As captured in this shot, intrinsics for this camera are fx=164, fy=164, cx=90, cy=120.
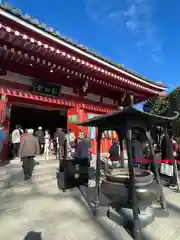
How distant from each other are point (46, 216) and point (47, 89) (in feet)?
18.2

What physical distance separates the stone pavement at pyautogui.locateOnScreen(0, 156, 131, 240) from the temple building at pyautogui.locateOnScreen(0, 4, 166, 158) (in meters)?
1.95

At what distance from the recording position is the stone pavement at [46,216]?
266 centimetres

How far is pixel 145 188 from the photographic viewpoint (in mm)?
2736

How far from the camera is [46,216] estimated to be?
3.27 metres

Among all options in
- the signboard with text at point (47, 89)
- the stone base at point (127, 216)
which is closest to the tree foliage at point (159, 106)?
the signboard with text at point (47, 89)

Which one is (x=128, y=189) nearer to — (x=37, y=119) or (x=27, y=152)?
(x=27, y=152)

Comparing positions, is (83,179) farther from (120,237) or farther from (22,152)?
(120,237)

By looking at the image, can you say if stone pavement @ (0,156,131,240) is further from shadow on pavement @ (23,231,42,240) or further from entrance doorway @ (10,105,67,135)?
entrance doorway @ (10,105,67,135)

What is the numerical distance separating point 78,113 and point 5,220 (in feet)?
20.2

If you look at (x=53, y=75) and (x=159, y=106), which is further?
(x=159, y=106)

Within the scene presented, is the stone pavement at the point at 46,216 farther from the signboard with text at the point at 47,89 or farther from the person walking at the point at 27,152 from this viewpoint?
the signboard with text at the point at 47,89

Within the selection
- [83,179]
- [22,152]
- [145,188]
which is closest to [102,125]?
[145,188]

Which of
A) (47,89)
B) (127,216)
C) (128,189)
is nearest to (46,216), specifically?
(127,216)

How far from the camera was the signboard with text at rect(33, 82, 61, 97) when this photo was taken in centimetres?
728
